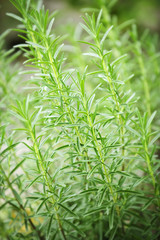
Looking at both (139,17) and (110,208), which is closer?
(110,208)

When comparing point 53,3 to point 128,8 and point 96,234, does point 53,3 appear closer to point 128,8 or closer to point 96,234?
point 128,8

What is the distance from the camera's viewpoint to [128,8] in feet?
8.16

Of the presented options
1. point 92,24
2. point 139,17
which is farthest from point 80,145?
point 139,17

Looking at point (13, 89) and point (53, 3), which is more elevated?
point (53, 3)

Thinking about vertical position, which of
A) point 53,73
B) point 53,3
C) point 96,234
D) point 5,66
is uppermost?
point 53,3

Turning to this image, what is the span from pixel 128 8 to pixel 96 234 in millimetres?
2356

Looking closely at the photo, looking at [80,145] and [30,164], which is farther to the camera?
[30,164]

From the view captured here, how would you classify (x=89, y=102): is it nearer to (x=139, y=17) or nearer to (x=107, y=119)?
(x=107, y=119)

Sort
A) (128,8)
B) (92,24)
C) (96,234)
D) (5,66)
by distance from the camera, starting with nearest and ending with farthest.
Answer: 1. (92,24)
2. (96,234)
3. (5,66)
4. (128,8)

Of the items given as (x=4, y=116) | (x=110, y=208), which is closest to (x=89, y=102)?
(x=110, y=208)

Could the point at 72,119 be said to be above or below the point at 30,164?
above

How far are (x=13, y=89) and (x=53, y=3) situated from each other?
1890mm

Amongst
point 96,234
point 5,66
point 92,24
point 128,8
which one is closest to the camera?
point 92,24

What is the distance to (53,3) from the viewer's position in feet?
8.20
